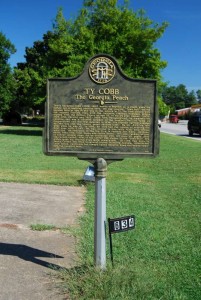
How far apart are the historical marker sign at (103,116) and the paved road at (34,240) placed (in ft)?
3.93

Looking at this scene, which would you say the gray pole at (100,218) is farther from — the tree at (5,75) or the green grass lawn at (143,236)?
the tree at (5,75)

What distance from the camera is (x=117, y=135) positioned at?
4.19 meters

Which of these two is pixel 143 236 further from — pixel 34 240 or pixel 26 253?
pixel 26 253

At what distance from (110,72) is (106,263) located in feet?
5.93

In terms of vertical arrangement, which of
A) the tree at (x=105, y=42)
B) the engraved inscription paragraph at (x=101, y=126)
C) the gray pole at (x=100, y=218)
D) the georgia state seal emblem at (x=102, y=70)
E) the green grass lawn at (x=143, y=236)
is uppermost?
the tree at (x=105, y=42)

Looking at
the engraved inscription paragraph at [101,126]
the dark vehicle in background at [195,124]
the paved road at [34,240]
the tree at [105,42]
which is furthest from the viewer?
the dark vehicle in background at [195,124]

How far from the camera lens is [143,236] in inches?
215

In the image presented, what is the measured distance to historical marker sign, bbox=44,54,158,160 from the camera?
417cm

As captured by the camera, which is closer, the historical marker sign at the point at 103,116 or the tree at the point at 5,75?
the historical marker sign at the point at 103,116

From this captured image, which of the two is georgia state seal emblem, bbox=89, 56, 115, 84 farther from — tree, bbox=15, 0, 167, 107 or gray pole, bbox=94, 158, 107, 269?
tree, bbox=15, 0, 167, 107

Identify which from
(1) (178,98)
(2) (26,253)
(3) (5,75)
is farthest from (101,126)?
(1) (178,98)

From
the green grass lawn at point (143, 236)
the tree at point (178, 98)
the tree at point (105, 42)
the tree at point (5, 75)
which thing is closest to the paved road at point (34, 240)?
the green grass lawn at point (143, 236)

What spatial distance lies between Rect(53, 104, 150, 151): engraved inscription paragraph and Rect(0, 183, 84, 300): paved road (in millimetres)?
1248

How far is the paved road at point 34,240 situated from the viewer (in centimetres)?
393
